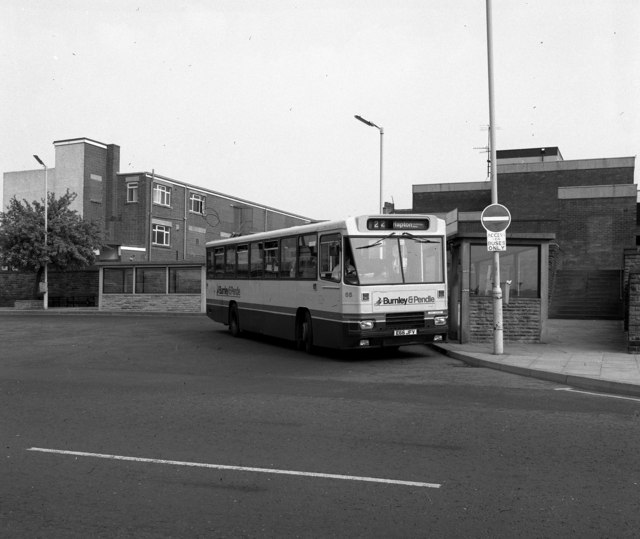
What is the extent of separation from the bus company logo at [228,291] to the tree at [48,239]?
67.8 feet

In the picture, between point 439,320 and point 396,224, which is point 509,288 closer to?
point 439,320

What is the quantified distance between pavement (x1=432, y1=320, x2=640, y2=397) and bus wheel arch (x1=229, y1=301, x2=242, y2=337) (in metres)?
6.70

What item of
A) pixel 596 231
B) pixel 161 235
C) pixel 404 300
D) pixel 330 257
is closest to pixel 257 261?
pixel 330 257

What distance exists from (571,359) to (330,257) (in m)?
5.45

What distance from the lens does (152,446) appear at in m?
6.53

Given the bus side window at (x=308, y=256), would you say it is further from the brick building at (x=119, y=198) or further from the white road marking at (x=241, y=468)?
the brick building at (x=119, y=198)

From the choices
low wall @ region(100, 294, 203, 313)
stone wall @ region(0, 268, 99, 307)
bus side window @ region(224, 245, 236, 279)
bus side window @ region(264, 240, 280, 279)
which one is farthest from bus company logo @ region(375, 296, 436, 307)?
stone wall @ region(0, 268, 99, 307)

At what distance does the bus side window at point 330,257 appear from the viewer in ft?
45.3

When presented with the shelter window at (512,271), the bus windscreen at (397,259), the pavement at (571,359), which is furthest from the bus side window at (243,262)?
the shelter window at (512,271)

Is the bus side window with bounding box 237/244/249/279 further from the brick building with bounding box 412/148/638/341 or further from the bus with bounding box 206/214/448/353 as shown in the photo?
the brick building with bounding box 412/148/638/341

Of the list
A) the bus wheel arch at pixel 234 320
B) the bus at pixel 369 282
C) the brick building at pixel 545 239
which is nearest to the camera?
the bus at pixel 369 282

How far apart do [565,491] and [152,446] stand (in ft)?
Answer: 13.0

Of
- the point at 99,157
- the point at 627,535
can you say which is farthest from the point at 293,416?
the point at 99,157

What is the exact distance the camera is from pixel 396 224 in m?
14.0
